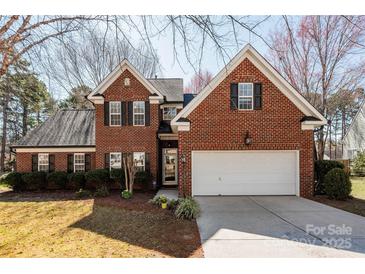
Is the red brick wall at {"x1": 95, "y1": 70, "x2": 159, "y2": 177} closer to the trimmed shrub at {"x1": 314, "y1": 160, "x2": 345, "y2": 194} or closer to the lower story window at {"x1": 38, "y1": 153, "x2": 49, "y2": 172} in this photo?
the lower story window at {"x1": 38, "y1": 153, "x2": 49, "y2": 172}

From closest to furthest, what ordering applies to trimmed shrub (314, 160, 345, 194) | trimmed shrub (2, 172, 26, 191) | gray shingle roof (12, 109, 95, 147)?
trimmed shrub (314, 160, 345, 194) < trimmed shrub (2, 172, 26, 191) < gray shingle roof (12, 109, 95, 147)

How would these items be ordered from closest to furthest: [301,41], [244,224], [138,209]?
[244,224] → [138,209] → [301,41]

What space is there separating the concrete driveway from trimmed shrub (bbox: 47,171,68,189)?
879 centimetres

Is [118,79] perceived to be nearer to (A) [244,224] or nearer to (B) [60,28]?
(B) [60,28]

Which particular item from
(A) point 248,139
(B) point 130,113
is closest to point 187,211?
(A) point 248,139

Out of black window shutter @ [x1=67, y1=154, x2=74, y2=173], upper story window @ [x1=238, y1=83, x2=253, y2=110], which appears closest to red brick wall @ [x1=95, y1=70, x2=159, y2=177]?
black window shutter @ [x1=67, y1=154, x2=74, y2=173]

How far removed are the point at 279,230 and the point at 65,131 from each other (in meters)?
14.1

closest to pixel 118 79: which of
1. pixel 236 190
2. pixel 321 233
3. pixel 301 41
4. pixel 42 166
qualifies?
pixel 42 166

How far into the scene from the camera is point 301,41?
1764 cm

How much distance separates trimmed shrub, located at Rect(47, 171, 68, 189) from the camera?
13.6 m

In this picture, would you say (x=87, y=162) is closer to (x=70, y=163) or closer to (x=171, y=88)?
(x=70, y=163)

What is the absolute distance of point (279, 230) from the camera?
6.34m

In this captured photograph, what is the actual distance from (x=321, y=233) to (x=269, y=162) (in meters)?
5.00

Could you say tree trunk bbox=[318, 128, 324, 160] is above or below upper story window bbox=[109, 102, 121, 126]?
below
